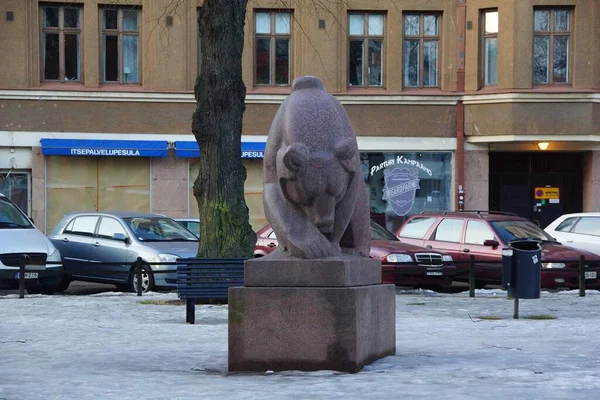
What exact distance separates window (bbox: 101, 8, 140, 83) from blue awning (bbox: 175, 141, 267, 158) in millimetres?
2082

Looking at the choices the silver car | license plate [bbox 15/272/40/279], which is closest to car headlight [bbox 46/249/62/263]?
the silver car

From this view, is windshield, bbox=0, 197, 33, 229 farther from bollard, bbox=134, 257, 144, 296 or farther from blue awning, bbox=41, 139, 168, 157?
blue awning, bbox=41, 139, 168, 157

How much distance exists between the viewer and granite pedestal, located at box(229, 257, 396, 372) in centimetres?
1057

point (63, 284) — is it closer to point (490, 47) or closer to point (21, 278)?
point (21, 278)

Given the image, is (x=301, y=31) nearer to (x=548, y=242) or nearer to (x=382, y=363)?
(x=548, y=242)

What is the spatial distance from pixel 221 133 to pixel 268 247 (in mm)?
5767

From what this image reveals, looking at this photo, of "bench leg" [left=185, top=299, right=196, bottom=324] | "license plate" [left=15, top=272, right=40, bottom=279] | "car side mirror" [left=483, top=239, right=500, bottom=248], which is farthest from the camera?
"car side mirror" [left=483, top=239, right=500, bottom=248]

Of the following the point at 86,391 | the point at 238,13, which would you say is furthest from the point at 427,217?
the point at 86,391

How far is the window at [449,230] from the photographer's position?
25.0 m

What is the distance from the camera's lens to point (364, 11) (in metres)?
34.3

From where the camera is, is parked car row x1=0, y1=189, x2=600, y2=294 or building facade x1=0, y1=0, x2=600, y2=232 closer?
parked car row x1=0, y1=189, x2=600, y2=294

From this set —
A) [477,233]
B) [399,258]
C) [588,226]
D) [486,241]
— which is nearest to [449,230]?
[477,233]

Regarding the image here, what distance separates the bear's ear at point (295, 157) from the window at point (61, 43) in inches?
923

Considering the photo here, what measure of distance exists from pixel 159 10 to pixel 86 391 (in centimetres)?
2483
